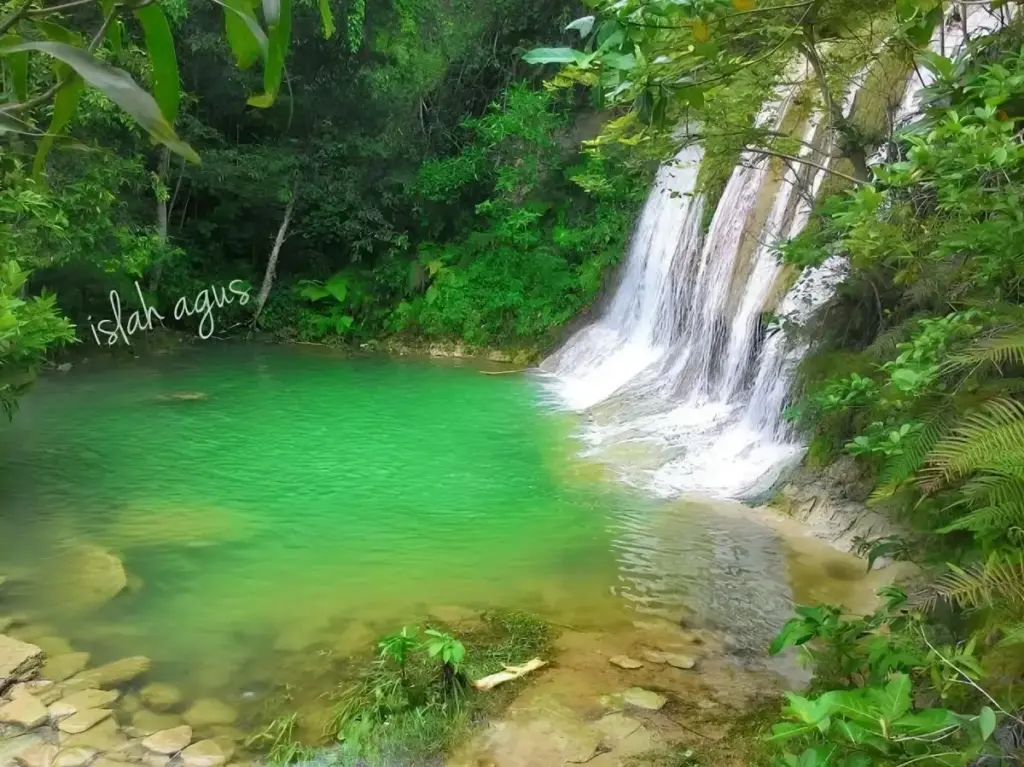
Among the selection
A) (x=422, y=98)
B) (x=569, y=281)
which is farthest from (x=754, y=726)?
(x=422, y=98)

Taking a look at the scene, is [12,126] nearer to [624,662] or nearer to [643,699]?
[643,699]

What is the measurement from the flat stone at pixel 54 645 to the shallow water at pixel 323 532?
6 centimetres

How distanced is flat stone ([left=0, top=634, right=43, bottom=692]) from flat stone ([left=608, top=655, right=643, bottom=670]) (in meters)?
2.77

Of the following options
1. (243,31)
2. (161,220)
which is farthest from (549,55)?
(161,220)

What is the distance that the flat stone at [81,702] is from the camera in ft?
11.7

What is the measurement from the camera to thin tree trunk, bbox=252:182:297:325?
14.4 meters

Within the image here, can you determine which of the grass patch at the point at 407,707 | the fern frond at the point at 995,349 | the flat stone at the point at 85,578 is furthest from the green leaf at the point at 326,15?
the flat stone at the point at 85,578

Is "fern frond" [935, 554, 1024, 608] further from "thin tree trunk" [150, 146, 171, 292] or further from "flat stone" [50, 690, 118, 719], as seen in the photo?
"thin tree trunk" [150, 146, 171, 292]

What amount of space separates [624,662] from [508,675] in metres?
0.59

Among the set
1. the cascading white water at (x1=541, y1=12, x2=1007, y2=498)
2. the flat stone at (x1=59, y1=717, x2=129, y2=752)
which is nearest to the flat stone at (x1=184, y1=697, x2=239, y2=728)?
the flat stone at (x1=59, y1=717, x2=129, y2=752)

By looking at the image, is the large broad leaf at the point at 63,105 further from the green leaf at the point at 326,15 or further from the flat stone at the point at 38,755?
the flat stone at the point at 38,755

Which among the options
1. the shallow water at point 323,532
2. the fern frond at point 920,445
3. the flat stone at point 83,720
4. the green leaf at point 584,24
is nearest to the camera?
the green leaf at point 584,24

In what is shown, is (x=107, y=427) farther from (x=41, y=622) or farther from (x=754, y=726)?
(x=754, y=726)

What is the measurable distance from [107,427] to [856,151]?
24.8 ft
